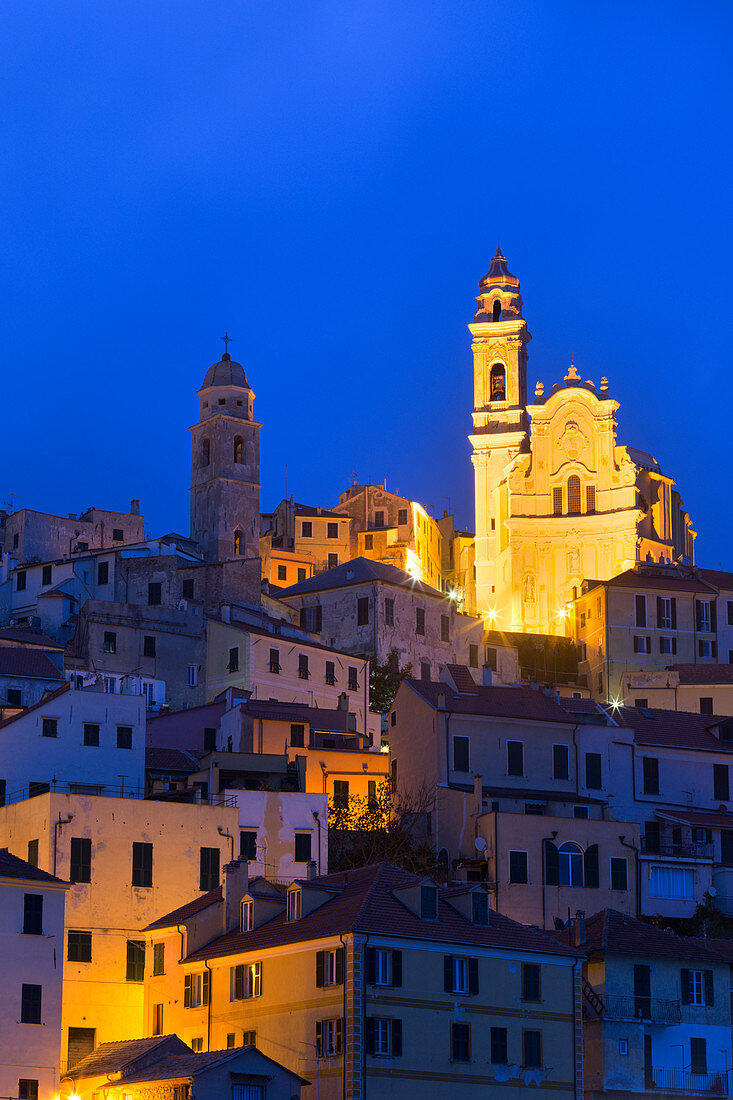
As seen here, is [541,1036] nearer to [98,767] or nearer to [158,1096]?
[158,1096]

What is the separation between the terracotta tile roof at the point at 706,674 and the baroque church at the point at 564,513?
700 inches

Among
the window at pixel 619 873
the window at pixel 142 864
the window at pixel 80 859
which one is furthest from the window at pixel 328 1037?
the window at pixel 619 873

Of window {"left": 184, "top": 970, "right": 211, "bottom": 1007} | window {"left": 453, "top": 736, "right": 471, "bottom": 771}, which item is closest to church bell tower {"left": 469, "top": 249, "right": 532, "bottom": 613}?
window {"left": 453, "top": 736, "right": 471, "bottom": 771}

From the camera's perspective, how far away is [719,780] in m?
71.9

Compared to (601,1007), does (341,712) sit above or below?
above

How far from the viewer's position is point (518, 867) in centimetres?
6250

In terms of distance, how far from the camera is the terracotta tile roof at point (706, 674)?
86.5 m

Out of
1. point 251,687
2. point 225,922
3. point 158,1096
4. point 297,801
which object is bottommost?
point 158,1096

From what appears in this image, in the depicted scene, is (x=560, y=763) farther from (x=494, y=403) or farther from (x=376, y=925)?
(x=494, y=403)

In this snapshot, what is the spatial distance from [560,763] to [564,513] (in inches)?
1726

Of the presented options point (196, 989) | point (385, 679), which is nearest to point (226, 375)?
point (385, 679)

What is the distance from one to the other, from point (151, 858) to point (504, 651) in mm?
43281

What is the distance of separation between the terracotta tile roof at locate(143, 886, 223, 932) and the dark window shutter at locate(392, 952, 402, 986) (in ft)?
23.8

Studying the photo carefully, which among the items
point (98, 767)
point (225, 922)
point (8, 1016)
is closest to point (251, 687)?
point (98, 767)
